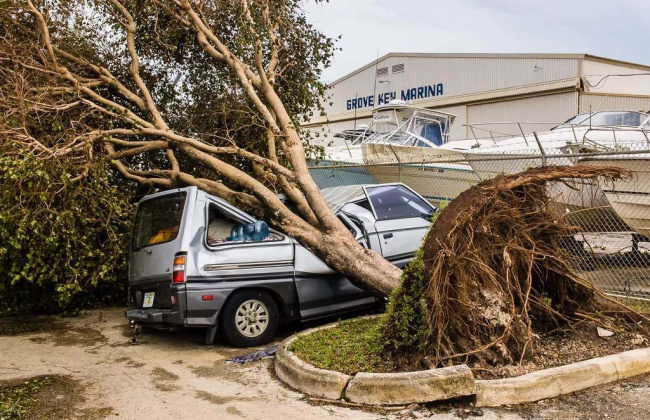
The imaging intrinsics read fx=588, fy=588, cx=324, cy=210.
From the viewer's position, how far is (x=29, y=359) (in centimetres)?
691

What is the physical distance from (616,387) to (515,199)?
189 centimetres

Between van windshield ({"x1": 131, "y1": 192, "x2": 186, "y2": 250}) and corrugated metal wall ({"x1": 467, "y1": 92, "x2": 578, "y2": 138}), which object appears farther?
corrugated metal wall ({"x1": 467, "y1": 92, "x2": 578, "y2": 138})

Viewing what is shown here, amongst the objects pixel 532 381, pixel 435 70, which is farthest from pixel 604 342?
pixel 435 70

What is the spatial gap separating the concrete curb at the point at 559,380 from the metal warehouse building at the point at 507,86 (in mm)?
14207

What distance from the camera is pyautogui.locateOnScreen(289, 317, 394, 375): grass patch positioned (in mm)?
5426

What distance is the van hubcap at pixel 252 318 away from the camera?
23.0ft

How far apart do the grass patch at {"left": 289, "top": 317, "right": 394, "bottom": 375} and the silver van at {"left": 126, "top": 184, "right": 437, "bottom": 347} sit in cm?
72

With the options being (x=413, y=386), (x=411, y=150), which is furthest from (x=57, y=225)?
(x=411, y=150)

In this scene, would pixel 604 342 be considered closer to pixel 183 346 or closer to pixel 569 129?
pixel 183 346

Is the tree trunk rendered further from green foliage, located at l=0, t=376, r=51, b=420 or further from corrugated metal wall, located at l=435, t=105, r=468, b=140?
corrugated metal wall, located at l=435, t=105, r=468, b=140

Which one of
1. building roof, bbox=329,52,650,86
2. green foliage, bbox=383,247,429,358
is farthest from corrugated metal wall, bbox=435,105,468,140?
green foliage, bbox=383,247,429,358

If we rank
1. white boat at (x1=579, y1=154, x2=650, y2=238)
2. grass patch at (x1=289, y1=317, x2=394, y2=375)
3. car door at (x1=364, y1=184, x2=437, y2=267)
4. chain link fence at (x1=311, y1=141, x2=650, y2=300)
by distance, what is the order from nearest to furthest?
grass patch at (x1=289, y1=317, x2=394, y2=375) → chain link fence at (x1=311, y1=141, x2=650, y2=300) → car door at (x1=364, y1=184, x2=437, y2=267) → white boat at (x1=579, y1=154, x2=650, y2=238)

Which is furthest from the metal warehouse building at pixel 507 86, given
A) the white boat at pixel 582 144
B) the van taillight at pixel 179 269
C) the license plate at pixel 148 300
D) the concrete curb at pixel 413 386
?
the concrete curb at pixel 413 386

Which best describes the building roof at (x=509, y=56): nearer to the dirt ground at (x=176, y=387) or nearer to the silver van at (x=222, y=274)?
the silver van at (x=222, y=274)
